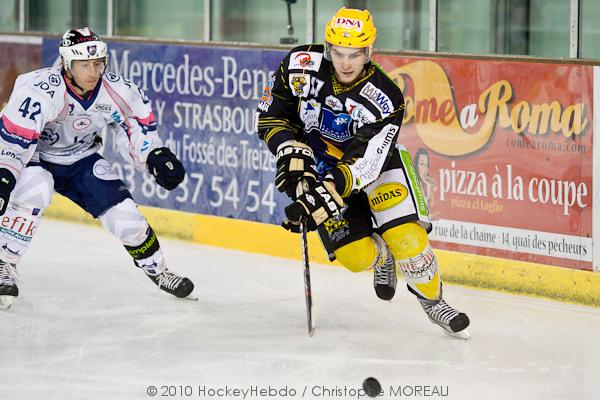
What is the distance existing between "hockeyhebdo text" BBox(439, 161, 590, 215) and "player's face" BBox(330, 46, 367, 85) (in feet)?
4.64

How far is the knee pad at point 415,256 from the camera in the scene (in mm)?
5094

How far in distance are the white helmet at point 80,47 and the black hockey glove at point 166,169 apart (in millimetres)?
496

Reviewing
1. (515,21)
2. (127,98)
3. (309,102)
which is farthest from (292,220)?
(515,21)

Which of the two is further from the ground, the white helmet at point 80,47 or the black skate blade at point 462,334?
the white helmet at point 80,47

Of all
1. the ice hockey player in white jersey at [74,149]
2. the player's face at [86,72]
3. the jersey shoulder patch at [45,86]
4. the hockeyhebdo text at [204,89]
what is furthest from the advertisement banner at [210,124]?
the jersey shoulder patch at [45,86]

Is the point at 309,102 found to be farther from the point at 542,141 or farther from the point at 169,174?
the point at 542,141

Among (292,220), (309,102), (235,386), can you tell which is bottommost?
(235,386)

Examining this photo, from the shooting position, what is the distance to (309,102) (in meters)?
5.19

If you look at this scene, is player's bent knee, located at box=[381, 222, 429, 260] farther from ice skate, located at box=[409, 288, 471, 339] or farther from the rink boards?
the rink boards

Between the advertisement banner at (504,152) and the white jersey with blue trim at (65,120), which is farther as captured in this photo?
the advertisement banner at (504,152)

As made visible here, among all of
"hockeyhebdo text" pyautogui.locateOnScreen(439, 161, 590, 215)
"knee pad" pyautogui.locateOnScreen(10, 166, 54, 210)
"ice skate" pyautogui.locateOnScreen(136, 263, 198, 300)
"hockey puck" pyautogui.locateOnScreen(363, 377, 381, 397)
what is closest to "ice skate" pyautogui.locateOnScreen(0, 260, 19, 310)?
"knee pad" pyautogui.locateOnScreen(10, 166, 54, 210)

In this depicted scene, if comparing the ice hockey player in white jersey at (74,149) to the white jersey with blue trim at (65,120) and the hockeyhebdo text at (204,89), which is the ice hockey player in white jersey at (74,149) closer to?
the white jersey with blue trim at (65,120)

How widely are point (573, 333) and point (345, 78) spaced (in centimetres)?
141

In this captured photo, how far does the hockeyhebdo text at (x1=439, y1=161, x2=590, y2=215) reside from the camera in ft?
19.5
